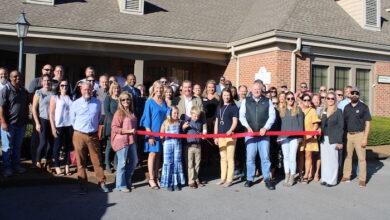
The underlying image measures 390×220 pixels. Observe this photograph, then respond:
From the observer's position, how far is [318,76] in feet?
42.8

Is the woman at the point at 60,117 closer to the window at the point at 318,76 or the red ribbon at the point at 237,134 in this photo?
the red ribbon at the point at 237,134

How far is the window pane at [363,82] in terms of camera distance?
1393cm

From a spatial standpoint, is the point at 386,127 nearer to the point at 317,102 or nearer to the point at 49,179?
the point at 317,102

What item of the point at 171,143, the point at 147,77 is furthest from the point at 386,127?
the point at 147,77

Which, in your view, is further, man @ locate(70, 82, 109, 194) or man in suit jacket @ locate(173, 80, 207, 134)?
man in suit jacket @ locate(173, 80, 207, 134)

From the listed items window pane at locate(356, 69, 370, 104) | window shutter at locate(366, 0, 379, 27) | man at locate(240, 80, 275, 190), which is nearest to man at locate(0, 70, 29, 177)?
man at locate(240, 80, 275, 190)

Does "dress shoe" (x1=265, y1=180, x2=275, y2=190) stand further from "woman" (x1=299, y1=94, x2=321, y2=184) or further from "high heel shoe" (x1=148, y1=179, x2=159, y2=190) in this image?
"high heel shoe" (x1=148, y1=179, x2=159, y2=190)

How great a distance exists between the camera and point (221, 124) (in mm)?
6938

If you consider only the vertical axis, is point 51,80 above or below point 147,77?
below

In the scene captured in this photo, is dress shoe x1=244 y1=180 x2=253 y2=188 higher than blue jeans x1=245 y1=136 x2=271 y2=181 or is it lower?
lower

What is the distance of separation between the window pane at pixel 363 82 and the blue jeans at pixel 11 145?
11.9 meters

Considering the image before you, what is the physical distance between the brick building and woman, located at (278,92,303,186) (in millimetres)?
4810

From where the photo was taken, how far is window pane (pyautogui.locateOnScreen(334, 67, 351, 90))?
529 inches

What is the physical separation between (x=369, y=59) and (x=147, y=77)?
9.18m
